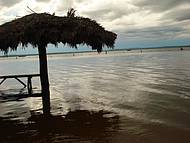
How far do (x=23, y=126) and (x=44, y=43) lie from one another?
349cm

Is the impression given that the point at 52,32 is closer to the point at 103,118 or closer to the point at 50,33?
the point at 50,33

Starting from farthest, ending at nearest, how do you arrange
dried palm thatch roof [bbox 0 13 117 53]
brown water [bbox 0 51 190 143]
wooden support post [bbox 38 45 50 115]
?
1. wooden support post [bbox 38 45 50 115]
2. dried palm thatch roof [bbox 0 13 117 53]
3. brown water [bbox 0 51 190 143]

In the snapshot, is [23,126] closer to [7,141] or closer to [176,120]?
[7,141]

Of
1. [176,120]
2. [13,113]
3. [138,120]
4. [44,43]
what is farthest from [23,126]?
[176,120]

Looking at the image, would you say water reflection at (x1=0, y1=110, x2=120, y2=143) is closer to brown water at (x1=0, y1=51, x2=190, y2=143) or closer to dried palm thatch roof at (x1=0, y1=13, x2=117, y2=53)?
brown water at (x1=0, y1=51, x2=190, y2=143)

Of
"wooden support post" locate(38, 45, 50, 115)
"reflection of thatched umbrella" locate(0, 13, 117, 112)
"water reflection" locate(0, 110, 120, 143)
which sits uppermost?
"reflection of thatched umbrella" locate(0, 13, 117, 112)

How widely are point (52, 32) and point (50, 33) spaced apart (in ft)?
0.29

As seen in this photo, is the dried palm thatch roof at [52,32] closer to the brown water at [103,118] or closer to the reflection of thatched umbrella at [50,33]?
the reflection of thatched umbrella at [50,33]

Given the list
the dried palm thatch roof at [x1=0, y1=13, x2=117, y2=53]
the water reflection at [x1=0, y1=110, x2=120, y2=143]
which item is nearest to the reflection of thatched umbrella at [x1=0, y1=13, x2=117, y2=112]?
the dried palm thatch roof at [x1=0, y1=13, x2=117, y2=53]

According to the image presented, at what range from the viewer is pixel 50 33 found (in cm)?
1224

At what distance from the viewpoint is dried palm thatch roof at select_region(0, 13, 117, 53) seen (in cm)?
1233

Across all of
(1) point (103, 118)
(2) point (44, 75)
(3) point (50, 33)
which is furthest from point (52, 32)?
(1) point (103, 118)

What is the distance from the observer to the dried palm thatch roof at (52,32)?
1233 centimetres

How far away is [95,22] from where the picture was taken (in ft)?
44.0
